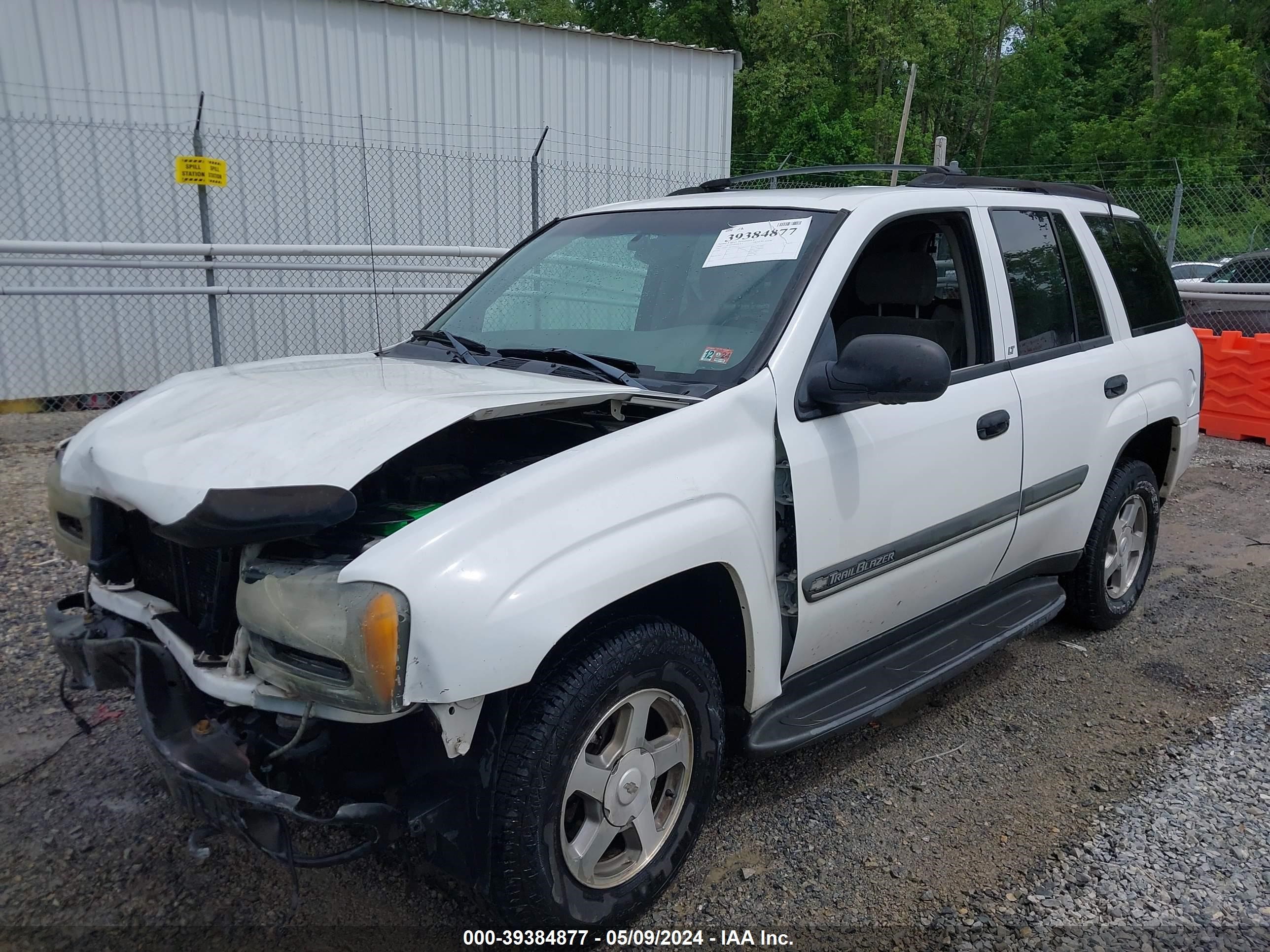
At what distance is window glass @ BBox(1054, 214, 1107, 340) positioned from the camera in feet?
13.5

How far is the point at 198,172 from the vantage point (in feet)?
22.3

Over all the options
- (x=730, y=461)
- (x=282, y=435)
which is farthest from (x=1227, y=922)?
(x=282, y=435)

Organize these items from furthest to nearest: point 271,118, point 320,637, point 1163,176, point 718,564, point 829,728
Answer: point 1163,176
point 271,118
point 829,728
point 718,564
point 320,637

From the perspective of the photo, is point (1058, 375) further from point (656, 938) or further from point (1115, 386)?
point (656, 938)

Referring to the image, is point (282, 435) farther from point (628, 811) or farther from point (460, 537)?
point (628, 811)

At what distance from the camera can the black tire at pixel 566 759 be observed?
221 centimetres

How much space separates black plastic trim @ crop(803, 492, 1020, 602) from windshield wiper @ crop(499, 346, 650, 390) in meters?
0.76

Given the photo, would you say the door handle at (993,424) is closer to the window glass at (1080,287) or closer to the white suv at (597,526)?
the white suv at (597,526)

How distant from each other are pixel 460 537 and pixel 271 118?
8519mm

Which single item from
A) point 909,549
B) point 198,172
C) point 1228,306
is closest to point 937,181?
point 909,549

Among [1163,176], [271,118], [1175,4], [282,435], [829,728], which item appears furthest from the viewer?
[1175,4]

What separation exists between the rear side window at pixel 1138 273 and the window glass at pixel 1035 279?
466 mm

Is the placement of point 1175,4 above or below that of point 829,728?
above

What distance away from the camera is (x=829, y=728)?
9.37ft
